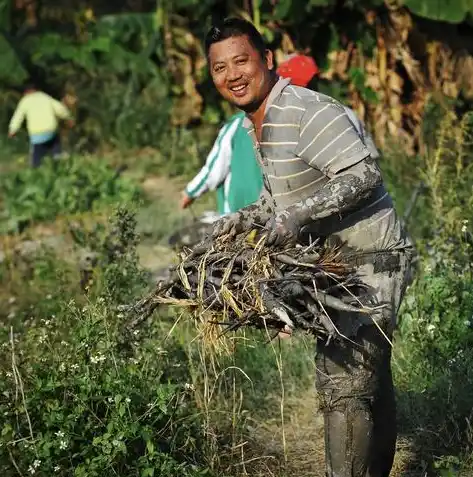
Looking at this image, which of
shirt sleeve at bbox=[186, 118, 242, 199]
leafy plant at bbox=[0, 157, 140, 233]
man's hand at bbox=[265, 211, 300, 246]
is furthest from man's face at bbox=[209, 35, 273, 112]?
leafy plant at bbox=[0, 157, 140, 233]

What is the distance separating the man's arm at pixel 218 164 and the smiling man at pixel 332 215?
2.74m

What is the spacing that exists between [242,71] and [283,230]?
67 centimetres

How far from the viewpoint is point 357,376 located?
167 inches

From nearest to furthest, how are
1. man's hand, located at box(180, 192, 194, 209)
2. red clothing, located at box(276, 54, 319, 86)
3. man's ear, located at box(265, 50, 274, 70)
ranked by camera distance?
man's ear, located at box(265, 50, 274, 70), red clothing, located at box(276, 54, 319, 86), man's hand, located at box(180, 192, 194, 209)

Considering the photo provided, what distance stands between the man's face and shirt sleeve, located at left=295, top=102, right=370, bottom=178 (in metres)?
0.24

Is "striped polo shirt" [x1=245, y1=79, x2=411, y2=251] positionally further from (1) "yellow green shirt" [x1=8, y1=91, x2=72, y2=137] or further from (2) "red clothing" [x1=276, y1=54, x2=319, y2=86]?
(1) "yellow green shirt" [x1=8, y1=91, x2=72, y2=137]

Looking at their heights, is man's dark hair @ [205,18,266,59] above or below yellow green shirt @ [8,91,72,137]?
above

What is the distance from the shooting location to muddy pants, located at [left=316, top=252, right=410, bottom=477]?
4.20m

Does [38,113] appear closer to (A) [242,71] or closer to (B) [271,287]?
(A) [242,71]

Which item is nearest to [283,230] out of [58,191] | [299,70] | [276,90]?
[276,90]

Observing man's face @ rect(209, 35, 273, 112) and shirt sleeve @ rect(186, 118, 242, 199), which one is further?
shirt sleeve @ rect(186, 118, 242, 199)

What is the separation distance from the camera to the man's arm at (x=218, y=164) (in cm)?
711

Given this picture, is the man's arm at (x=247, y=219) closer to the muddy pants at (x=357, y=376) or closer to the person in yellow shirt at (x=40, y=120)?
the muddy pants at (x=357, y=376)

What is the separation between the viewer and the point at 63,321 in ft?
17.3
